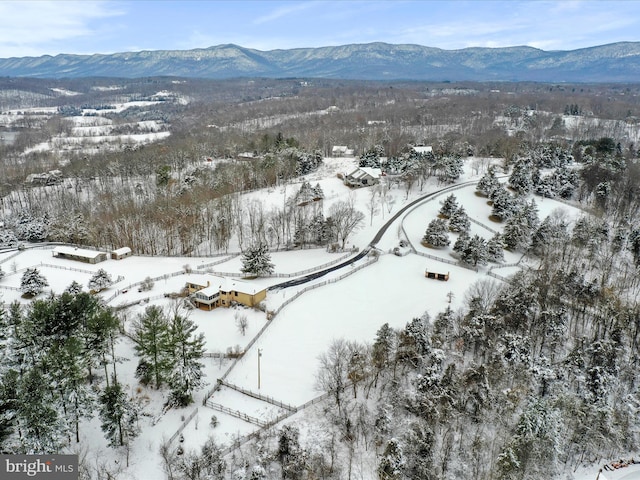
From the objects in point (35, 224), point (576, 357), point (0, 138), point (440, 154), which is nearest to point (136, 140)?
point (0, 138)

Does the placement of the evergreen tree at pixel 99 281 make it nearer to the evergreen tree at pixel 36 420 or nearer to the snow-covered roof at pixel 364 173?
the evergreen tree at pixel 36 420

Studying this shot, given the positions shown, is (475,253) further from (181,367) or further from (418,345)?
(181,367)

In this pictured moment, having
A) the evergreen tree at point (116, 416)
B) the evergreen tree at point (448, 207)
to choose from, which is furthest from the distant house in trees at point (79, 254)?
the evergreen tree at point (448, 207)

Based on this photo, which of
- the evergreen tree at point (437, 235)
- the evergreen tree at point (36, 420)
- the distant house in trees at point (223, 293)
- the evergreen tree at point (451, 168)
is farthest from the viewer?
the evergreen tree at point (451, 168)

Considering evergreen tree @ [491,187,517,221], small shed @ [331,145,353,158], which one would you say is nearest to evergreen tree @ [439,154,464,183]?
evergreen tree @ [491,187,517,221]

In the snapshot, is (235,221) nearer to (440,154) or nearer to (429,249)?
(429,249)

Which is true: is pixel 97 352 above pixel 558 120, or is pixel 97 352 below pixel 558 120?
below
